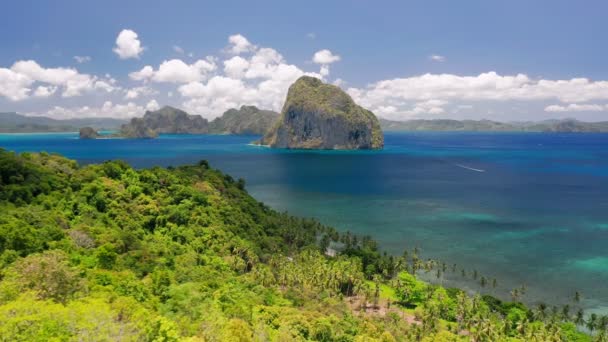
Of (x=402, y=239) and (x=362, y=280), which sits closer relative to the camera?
(x=362, y=280)

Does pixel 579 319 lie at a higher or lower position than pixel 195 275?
lower

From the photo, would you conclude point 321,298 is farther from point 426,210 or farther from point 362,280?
point 426,210

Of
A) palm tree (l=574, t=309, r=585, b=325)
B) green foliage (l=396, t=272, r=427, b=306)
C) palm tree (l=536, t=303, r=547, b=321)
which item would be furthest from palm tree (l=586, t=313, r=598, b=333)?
green foliage (l=396, t=272, r=427, b=306)

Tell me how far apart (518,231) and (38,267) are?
10762cm

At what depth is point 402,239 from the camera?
98.2 meters

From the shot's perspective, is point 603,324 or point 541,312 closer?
point 603,324

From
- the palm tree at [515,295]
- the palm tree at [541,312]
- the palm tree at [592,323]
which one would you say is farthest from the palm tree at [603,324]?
the palm tree at [515,295]

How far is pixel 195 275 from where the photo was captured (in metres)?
57.3

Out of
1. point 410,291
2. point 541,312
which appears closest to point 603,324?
point 541,312

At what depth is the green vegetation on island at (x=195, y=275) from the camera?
29.7 metres

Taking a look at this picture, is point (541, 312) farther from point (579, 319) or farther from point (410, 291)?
point (410, 291)

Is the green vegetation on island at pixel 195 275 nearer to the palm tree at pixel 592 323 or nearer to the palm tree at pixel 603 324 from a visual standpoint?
the palm tree at pixel 592 323

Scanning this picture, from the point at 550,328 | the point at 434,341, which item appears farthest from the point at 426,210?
the point at 434,341

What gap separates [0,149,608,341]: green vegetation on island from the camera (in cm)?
2970
